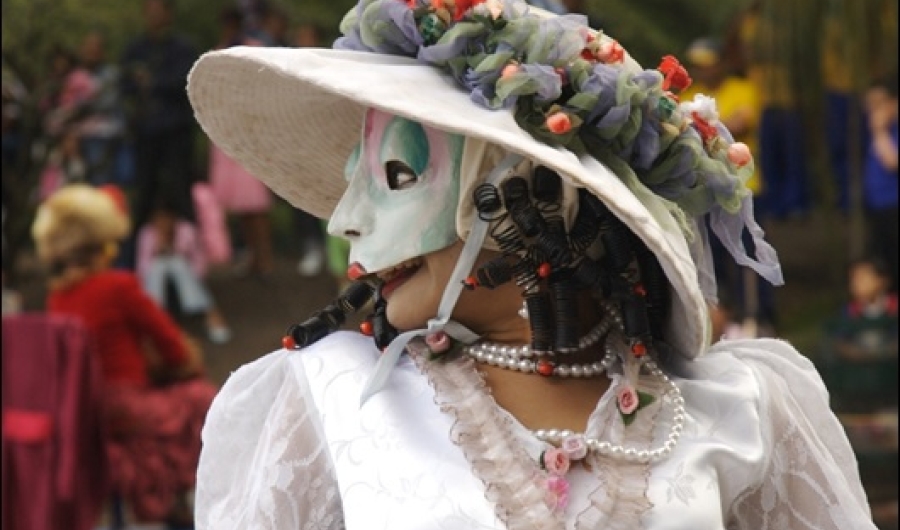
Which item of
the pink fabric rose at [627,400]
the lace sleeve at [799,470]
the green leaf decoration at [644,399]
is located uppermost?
the pink fabric rose at [627,400]

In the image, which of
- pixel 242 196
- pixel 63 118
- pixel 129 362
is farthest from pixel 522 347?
pixel 242 196

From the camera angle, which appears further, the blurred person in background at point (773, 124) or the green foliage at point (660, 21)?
the green foliage at point (660, 21)

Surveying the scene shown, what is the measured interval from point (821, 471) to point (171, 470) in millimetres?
3792

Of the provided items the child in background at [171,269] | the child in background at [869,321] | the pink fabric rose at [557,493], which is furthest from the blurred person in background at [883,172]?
the pink fabric rose at [557,493]

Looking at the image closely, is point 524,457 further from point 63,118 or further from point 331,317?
point 63,118

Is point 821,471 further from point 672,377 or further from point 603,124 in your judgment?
point 603,124

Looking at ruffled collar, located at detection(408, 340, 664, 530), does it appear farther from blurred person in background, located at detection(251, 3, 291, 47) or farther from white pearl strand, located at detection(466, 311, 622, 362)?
blurred person in background, located at detection(251, 3, 291, 47)

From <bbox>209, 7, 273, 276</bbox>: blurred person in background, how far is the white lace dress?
7514mm

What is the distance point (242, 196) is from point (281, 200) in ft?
5.15

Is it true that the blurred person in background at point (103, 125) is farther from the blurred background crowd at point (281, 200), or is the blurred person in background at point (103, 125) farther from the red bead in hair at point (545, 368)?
the red bead in hair at point (545, 368)

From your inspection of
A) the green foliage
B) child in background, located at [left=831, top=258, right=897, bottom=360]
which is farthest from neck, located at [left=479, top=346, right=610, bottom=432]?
the green foliage

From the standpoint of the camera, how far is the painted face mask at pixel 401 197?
317 centimetres

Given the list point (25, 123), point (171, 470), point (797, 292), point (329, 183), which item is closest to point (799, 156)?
point (797, 292)

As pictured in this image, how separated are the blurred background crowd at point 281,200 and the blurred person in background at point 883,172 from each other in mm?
10
